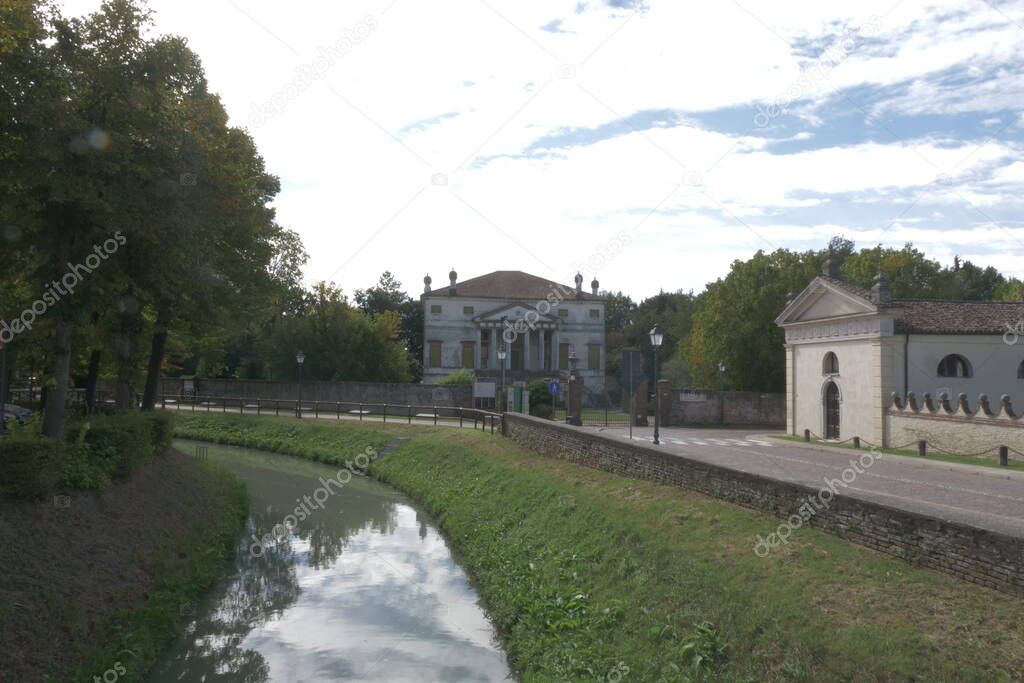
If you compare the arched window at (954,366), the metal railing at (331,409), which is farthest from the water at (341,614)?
the arched window at (954,366)

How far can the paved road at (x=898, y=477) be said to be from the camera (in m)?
10.4

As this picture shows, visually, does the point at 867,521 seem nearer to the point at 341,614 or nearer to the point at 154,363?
the point at 341,614

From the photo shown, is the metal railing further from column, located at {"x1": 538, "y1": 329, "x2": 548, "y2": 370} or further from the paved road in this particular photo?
column, located at {"x1": 538, "y1": 329, "x2": 548, "y2": 370}

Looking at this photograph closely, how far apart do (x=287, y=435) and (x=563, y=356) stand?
113ft

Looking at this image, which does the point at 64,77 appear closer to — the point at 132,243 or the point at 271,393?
the point at 132,243

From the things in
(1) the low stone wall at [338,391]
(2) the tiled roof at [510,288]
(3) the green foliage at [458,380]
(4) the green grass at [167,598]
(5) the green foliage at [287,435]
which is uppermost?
(2) the tiled roof at [510,288]

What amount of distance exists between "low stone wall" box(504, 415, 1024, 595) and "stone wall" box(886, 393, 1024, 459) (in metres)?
12.5

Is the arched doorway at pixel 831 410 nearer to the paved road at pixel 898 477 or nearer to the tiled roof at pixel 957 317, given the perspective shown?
the paved road at pixel 898 477

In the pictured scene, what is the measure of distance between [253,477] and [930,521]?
24.2 metres

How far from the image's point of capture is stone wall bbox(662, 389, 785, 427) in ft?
136

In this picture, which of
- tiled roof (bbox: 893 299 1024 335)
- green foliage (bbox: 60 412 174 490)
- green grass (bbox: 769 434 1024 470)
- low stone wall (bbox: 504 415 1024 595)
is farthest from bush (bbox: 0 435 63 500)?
tiled roof (bbox: 893 299 1024 335)

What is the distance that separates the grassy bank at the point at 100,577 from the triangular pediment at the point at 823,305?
904 inches

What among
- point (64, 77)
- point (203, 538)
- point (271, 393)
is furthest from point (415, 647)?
point (271, 393)

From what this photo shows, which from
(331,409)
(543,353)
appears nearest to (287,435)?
(331,409)
